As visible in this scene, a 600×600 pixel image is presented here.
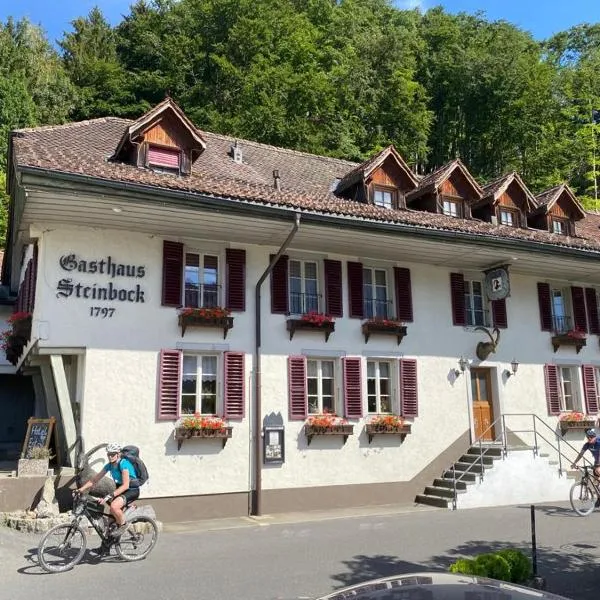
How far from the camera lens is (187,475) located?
12.8 metres

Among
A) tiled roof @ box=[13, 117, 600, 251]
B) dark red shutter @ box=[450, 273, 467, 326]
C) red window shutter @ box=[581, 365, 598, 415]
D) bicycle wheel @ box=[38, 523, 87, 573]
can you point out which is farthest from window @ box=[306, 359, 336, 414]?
red window shutter @ box=[581, 365, 598, 415]

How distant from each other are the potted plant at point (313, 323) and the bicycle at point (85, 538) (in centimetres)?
592

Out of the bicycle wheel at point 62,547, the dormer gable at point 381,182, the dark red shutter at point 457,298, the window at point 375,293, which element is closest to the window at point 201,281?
the window at point 375,293

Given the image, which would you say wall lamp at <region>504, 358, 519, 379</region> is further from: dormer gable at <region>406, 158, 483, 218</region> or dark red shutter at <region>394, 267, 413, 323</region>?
dormer gable at <region>406, 158, 483, 218</region>

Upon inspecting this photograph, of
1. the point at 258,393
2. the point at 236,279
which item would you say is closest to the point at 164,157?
the point at 236,279

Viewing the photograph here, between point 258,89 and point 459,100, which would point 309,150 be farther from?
point 459,100

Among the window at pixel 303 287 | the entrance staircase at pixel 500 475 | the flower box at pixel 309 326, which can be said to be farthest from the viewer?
the window at pixel 303 287

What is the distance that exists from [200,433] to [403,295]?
6192mm

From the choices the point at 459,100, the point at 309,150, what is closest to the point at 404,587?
the point at 309,150

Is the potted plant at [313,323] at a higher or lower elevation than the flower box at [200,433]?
higher

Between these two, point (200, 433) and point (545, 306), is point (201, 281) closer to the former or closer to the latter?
point (200, 433)

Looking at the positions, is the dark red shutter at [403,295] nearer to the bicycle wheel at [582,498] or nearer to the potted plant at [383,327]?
the potted plant at [383,327]

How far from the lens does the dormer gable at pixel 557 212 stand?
19047 millimetres

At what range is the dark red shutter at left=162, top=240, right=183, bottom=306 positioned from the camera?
13.4 meters
